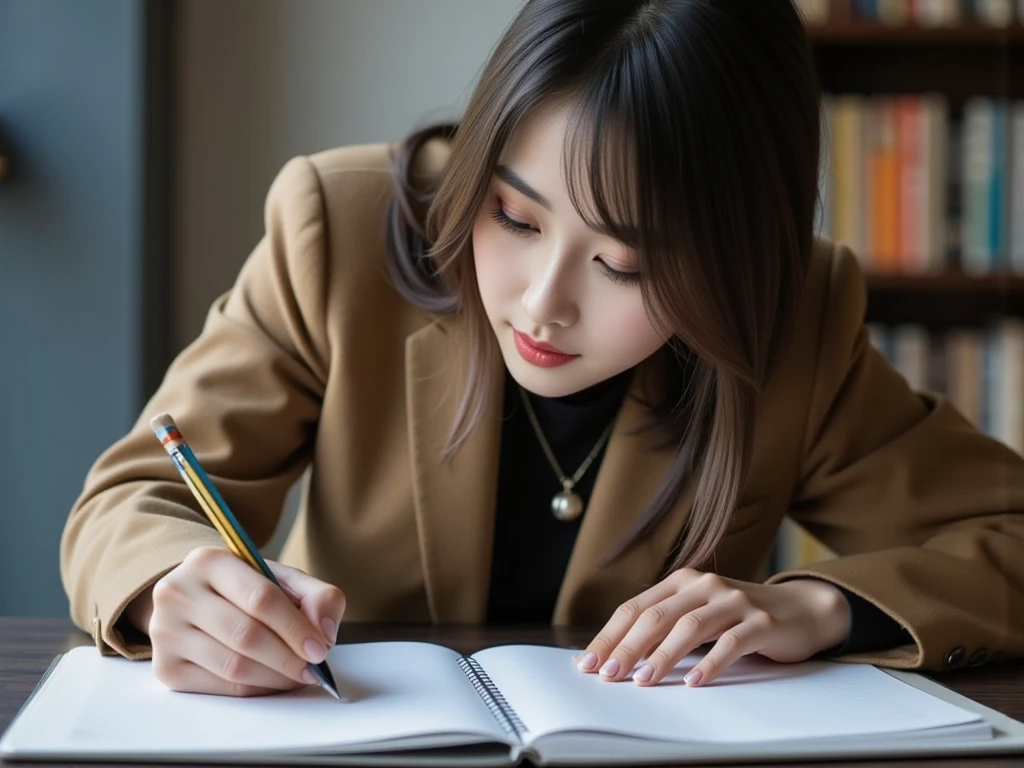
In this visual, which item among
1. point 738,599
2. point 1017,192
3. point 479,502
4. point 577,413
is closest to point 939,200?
point 1017,192

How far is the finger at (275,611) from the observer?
2.63ft

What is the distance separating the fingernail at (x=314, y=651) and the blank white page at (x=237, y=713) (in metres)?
0.03

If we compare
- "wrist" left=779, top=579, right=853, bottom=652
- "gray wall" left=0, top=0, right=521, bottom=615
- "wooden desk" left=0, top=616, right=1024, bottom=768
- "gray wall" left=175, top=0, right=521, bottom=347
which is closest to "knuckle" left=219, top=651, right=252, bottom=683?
"wooden desk" left=0, top=616, right=1024, bottom=768

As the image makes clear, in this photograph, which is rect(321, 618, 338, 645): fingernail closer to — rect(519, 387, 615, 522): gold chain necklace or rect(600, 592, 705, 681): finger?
rect(600, 592, 705, 681): finger

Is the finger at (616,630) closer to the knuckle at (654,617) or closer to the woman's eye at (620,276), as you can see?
the knuckle at (654,617)

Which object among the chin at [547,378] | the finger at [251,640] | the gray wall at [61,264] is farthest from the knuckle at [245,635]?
the gray wall at [61,264]

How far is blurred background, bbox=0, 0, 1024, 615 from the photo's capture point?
74.1 inches

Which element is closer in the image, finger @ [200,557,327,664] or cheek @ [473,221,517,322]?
finger @ [200,557,327,664]

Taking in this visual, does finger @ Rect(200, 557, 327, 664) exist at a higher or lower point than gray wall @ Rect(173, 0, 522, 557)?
lower

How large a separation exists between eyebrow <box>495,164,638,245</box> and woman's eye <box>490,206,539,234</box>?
0.12 ft

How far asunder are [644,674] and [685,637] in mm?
52

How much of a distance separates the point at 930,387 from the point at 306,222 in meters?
1.53

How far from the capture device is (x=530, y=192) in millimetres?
981

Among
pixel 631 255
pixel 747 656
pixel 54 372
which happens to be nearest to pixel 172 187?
pixel 54 372
